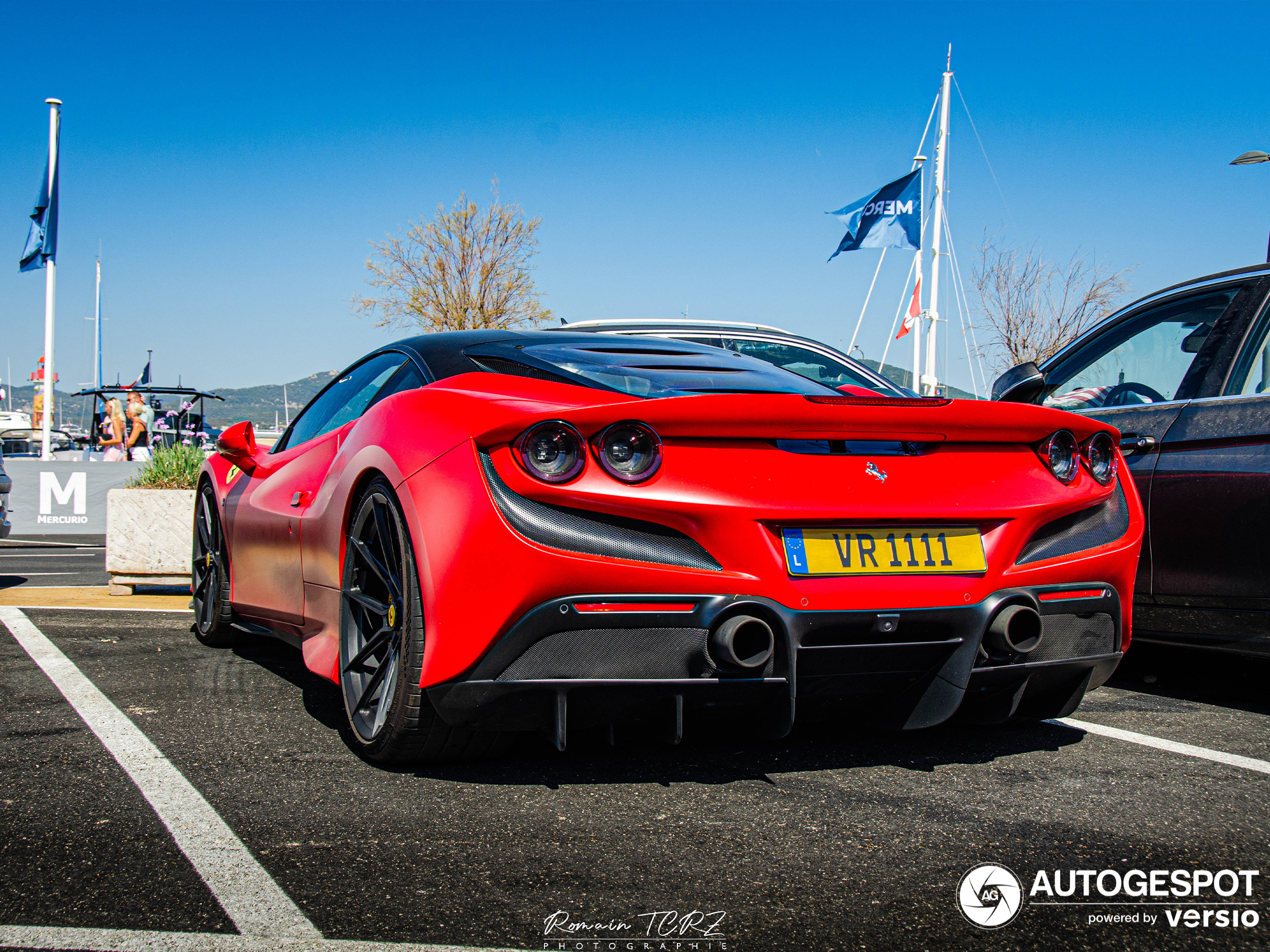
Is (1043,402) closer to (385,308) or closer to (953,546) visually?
(953,546)

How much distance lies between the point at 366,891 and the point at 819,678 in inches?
43.4

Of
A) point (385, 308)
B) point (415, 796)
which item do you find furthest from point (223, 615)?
point (385, 308)

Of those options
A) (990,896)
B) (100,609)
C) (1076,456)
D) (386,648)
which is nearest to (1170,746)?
(1076,456)

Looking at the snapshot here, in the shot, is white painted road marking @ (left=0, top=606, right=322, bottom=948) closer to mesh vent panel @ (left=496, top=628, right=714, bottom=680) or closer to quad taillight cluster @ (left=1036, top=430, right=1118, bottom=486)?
mesh vent panel @ (left=496, top=628, right=714, bottom=680)

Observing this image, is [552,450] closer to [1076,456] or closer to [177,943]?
[177,943]

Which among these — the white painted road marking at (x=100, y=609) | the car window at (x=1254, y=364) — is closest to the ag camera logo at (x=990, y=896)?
the car window at (x=1254, y=364)

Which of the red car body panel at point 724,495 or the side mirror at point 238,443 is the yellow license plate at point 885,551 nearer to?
the red car body panel at point 724,495

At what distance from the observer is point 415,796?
8.73 ft

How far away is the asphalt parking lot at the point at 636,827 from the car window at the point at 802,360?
2.50m

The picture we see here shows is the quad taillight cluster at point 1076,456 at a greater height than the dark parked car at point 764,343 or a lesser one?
lesser

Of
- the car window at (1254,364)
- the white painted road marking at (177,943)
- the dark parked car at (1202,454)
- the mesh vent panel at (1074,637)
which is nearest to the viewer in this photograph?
the white painted road marking at (177,943)

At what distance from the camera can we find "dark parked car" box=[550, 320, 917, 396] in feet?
20.2

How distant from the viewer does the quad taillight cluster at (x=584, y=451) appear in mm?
2439
